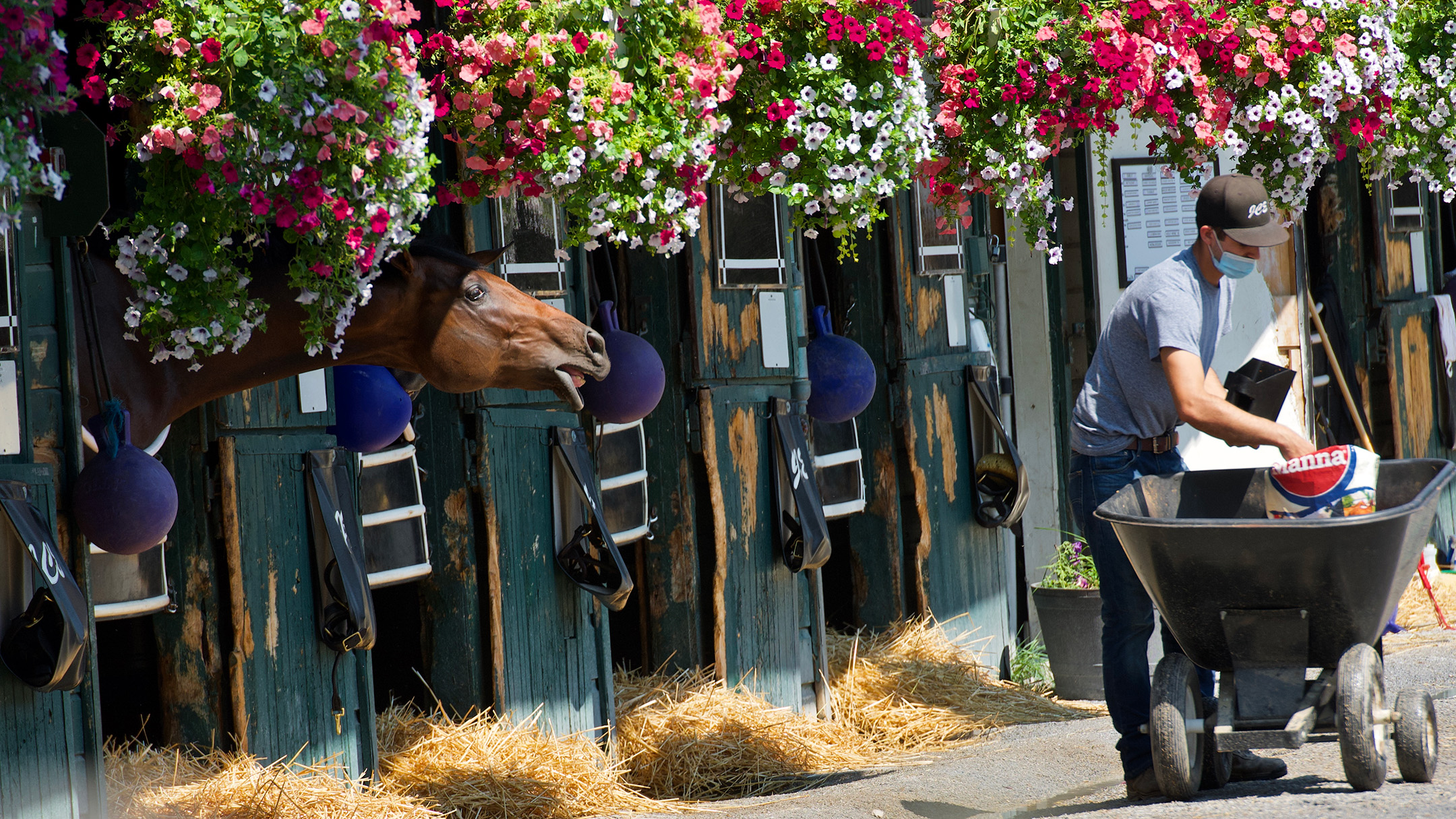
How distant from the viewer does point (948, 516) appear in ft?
22.6

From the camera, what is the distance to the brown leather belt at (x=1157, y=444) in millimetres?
4320

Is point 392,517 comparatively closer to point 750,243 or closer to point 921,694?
point 750,243

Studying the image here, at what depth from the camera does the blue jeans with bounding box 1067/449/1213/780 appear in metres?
4.27

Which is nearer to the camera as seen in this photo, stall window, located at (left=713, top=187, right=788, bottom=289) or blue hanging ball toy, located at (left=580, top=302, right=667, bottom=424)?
blue hanging ball toy, located at (left=580, top=302, right=667, bottom=424)

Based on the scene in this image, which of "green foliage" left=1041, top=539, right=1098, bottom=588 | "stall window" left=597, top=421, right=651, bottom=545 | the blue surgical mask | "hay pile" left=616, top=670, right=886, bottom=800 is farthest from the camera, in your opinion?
"green foliage" left=1041, top=539, right=1098, bottom=588

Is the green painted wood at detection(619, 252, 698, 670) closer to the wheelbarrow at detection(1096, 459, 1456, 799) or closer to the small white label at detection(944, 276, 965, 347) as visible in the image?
the small white label at detection(944, 276, 965, 347)

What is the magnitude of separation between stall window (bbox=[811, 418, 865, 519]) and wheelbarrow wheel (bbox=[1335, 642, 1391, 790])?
276 cm

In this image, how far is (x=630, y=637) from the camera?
6824 mm

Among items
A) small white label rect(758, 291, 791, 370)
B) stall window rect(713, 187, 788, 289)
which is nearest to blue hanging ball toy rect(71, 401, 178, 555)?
stall window rect(713, 187, 788, 289)

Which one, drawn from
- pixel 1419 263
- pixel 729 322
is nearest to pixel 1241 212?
pixel 729 322

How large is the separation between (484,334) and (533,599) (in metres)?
1.55

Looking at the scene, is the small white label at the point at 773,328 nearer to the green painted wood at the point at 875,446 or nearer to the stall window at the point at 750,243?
the stall window at the point at 750,243

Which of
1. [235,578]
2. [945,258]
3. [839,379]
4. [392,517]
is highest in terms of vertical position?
[945,258]

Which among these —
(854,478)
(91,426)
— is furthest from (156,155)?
(854,478)
